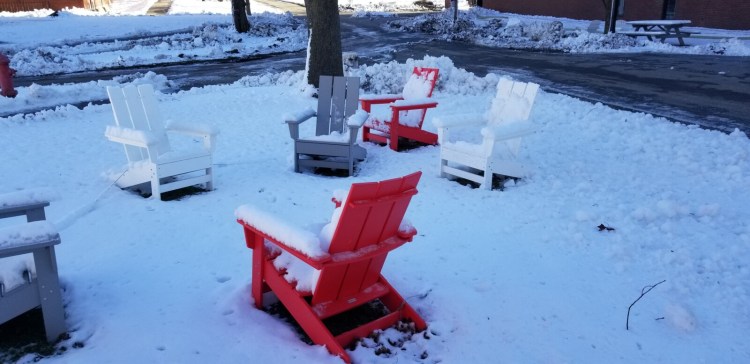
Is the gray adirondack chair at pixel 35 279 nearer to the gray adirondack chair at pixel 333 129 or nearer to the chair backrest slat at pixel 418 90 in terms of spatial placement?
the gray adirondack chair at pixel 333 129

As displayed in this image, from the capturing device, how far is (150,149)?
4.93 meters

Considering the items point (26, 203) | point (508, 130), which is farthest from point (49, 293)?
point (508, 130)

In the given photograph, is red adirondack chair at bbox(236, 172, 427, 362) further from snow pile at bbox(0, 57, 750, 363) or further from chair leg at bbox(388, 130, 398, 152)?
chair leg at bbox(388, 130, 398, 152)

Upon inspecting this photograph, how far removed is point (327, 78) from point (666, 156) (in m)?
4.26

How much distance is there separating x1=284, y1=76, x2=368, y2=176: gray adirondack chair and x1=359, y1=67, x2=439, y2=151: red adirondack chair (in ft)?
1.22

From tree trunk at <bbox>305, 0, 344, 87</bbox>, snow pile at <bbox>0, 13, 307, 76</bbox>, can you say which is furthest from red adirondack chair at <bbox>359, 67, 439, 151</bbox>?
snow pile at <bbox>0, 13, 307, 76</bbox>

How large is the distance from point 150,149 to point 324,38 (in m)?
5.68

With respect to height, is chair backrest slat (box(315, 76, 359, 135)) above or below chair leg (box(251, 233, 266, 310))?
above

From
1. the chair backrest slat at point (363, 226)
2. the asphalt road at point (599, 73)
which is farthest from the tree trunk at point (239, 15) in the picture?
the chair backrest slat at point (363, 226)

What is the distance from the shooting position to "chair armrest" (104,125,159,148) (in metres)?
4.87

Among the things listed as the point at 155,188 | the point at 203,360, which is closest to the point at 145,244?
the point at 155,188

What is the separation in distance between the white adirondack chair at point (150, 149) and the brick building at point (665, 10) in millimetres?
22481

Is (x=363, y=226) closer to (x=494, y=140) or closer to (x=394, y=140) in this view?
(x=494, y=140)

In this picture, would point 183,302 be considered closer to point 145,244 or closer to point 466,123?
point 145,244
